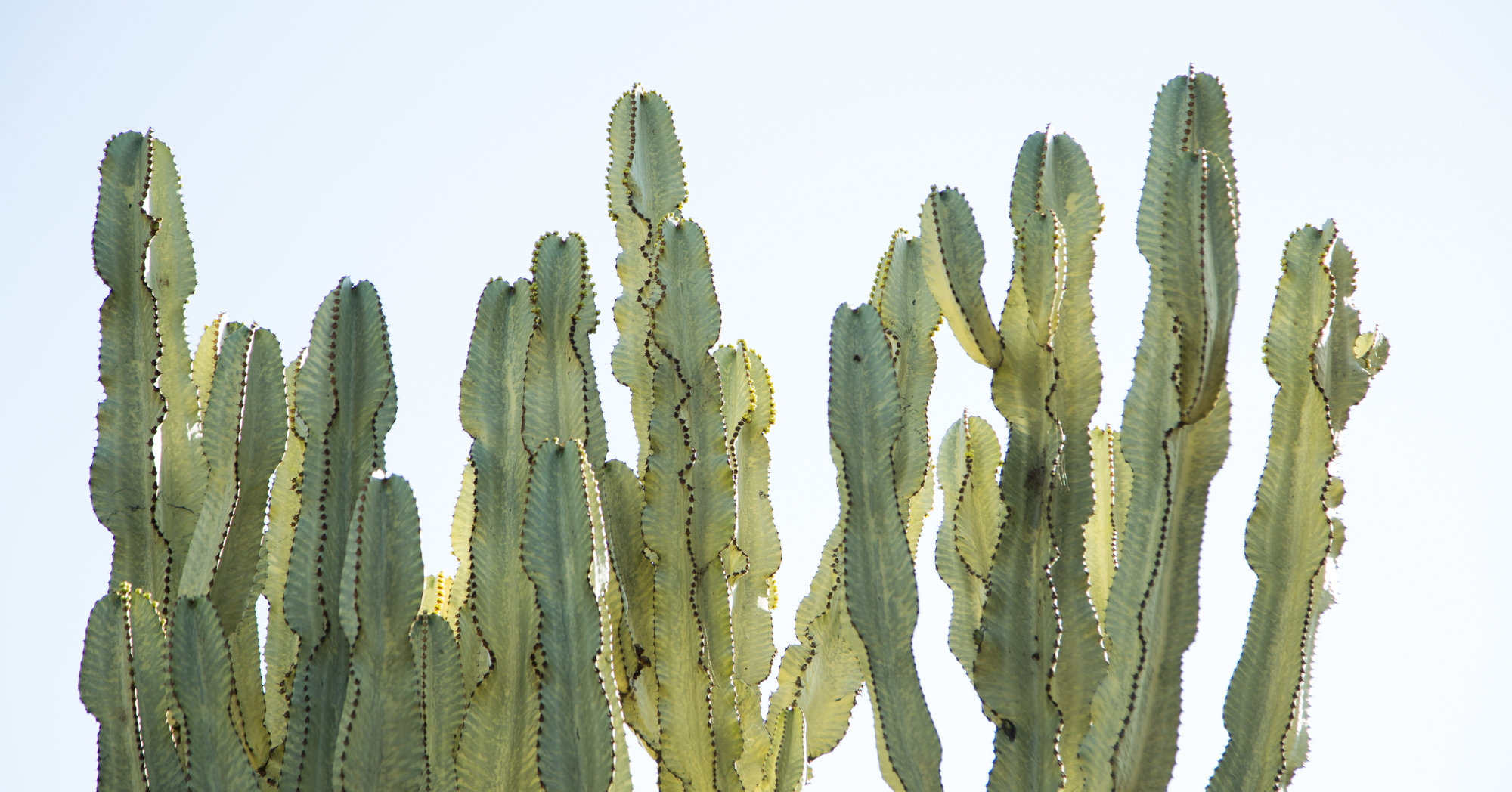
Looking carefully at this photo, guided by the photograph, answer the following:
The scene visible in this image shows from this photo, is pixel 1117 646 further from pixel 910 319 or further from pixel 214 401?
pixel 214 401

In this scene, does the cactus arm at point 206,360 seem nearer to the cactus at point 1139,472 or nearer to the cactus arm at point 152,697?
the cactus arm at point 152,697

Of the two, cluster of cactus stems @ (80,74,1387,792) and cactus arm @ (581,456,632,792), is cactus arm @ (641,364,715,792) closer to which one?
cluster of cactus stems @ (80,74,1387,792)

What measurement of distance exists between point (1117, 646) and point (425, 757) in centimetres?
88

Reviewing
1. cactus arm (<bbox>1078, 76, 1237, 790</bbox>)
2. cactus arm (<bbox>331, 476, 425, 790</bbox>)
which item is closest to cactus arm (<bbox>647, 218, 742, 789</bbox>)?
cactus arm (<bbox>331, 476, 425, 790</bbox>)

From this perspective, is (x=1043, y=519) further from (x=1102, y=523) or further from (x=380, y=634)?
(x=380, y=634)

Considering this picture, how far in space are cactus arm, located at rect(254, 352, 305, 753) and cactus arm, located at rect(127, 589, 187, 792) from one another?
0.27 m

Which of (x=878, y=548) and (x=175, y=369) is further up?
(x=175, y=369)

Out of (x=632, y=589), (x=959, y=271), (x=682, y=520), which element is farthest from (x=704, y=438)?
(x=959, y=271)

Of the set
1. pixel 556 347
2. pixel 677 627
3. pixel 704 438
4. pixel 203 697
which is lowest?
pixel 203 697

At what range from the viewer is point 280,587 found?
6.23ft

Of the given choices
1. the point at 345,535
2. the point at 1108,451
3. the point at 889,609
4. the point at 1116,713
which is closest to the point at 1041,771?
the point at 1116,713

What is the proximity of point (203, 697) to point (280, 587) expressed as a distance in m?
0.32

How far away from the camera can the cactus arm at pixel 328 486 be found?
1.59m

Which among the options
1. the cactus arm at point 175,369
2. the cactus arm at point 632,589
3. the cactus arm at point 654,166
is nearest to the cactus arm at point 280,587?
the cactus arm at point 175,369
